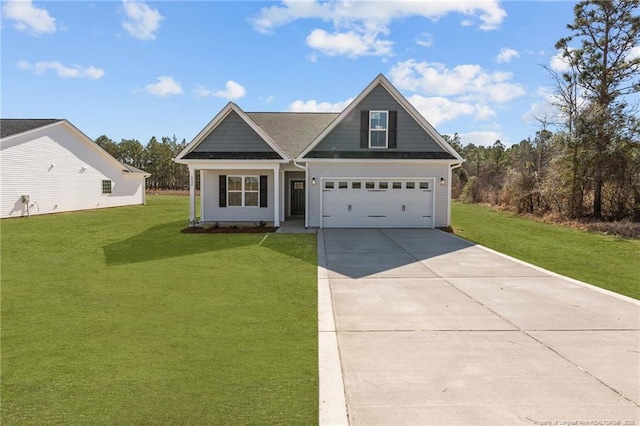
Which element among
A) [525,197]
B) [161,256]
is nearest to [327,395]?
[161,256]

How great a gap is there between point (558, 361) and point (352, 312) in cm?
266

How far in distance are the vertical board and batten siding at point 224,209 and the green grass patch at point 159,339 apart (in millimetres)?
7505

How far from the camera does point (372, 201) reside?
15.9m

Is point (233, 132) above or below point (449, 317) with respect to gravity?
above

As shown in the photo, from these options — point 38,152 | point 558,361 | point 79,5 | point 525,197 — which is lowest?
point 558,361

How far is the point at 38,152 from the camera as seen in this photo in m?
21.2

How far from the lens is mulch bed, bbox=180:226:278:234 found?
48.2 ft

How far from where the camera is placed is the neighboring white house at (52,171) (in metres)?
19.8

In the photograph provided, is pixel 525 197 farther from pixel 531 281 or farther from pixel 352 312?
pixel 352 312

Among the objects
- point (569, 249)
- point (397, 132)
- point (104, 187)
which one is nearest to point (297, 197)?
point (397, 132)

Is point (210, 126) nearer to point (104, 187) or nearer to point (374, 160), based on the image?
point (374, 160)

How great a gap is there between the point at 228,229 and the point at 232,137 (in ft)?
13.7

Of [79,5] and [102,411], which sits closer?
[102,411]

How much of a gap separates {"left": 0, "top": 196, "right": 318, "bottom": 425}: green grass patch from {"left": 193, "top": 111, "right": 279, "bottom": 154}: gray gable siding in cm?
755
